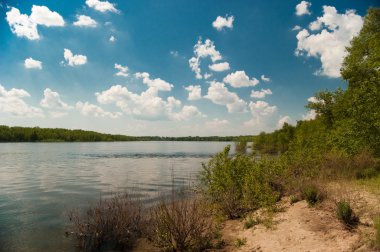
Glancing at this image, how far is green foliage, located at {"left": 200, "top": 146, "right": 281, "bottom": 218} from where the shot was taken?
15859mm

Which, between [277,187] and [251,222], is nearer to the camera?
[251,222]

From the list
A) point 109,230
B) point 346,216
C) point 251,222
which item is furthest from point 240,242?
point 109,230

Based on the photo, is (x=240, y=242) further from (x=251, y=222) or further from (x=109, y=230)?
(x=109, y=230)

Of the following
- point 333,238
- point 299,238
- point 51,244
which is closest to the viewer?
point 333,238

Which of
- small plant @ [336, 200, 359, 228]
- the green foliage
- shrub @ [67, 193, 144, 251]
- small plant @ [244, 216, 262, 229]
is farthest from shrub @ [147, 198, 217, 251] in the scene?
small plant @ [336, 200, 359, 228]

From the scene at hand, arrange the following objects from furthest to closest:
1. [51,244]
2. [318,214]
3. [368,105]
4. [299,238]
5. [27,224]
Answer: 1. [368,105]
2. [27,224]
3. [51,244]
4. [318,214]
5. [299,238]

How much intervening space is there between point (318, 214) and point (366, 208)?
1796 mm

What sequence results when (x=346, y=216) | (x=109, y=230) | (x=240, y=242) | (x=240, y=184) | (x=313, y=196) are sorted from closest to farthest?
(x=346, y=216), (x=240, y=242), (x=109, y=230), (x=313, y=196), (x=240, y=184)

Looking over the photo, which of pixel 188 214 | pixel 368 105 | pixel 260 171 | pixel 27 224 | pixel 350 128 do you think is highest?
pixel 368 105

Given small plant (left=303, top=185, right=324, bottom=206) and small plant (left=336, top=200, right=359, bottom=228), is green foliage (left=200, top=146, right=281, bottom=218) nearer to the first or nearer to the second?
small plant (left=303, top=185, right=324, bottom=206)

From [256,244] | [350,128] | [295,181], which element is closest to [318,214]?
[256,244]

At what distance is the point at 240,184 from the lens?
17.1 metres

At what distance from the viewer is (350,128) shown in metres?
24.8

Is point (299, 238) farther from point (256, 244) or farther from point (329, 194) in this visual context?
point (329, 194)
